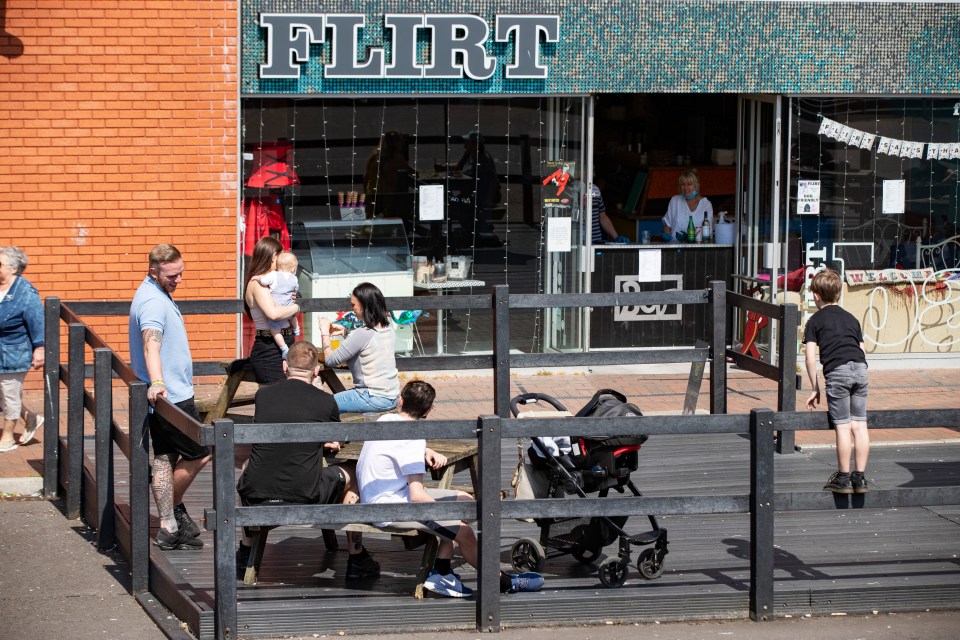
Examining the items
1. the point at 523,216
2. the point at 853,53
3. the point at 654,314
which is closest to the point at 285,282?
the point at 523,216

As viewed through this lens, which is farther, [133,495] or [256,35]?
[256,35]

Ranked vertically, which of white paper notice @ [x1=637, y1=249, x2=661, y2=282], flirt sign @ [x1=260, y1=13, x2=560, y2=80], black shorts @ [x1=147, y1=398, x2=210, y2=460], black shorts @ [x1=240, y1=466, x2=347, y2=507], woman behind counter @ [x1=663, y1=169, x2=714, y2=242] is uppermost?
flirt sign @ [x1=260, y1=13, x2=560, y2=80]

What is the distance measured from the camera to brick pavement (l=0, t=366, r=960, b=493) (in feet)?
36.2

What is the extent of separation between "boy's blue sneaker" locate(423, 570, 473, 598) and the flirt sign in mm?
6917

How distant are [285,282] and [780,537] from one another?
374 centimetres

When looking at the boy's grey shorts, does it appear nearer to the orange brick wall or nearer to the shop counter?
the orange brick wall

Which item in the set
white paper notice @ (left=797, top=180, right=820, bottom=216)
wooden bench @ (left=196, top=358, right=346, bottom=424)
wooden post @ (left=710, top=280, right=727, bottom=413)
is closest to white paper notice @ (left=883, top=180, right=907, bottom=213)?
white paper notice @ (left=797, top=180, right=820, bottom=216)

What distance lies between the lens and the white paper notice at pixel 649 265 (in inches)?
543

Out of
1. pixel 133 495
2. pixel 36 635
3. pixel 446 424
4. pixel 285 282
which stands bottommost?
pixel 36 635

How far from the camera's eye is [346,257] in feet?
42.4

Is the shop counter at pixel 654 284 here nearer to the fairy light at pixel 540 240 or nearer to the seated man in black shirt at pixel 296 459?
the fairy light at pixel 540 240

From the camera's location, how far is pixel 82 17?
469 inches

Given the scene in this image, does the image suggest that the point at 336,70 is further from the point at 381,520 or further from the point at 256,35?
the point at 381,520

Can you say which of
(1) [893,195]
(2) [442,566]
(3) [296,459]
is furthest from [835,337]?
(1) [893,195]
